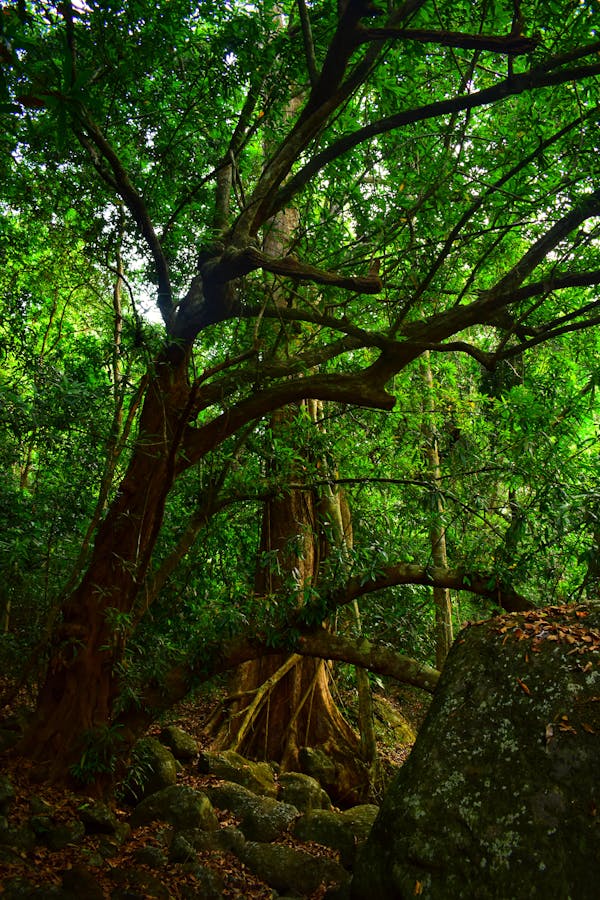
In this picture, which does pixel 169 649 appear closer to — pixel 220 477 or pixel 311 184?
pixel 220 477

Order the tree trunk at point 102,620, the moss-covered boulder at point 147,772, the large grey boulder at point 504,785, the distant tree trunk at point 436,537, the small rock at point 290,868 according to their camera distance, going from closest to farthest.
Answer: the large grey boulder at point 504,785 → the small rock at point 290,868 → the tree trunk at point 102,620 → the moss-covered boulder at point 147,772 → the distant tree trunk at point 436,537

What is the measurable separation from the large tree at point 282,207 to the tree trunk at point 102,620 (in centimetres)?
2

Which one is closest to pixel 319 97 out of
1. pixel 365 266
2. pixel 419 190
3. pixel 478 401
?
pixel 419 190

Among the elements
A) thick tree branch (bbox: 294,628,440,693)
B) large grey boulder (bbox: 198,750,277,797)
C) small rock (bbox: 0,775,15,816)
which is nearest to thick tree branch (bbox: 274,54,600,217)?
thick tree branch (bbox: 294,628,440,693)

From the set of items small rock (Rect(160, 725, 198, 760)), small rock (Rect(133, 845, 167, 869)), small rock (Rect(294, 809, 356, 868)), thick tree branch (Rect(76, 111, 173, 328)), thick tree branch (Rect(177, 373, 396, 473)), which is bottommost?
small rock (Rect(294, 809, 356, 868))

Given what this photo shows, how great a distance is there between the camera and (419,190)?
17.4ft

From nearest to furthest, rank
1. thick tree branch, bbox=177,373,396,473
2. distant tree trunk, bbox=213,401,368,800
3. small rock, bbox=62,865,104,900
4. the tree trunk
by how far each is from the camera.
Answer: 1. small rock, bbox=62,865,104,900
2. the tree trunk
3. thick tree branch, bbox=177,373,396,473
4. distant tree trunk, bbox=213,401,368,800

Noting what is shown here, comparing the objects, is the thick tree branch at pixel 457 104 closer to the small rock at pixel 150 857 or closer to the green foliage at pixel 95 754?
the green foliage at pixel 95 754

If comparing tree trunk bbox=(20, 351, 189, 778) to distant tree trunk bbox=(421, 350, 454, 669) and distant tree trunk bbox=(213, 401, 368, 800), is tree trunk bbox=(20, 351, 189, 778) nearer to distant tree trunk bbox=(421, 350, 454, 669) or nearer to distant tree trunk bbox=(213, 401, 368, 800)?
distant tree trunk bbox=(213, 401, 368, 800)

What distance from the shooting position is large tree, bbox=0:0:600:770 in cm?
478

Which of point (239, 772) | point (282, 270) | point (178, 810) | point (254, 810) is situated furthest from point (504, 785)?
point (239, 772)

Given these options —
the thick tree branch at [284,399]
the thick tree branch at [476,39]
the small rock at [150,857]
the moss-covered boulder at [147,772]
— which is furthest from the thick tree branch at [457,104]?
the small rock at [150,857]

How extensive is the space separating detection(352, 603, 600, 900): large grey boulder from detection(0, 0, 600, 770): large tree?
1232 millimetres

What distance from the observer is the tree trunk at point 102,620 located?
5.22 metres
